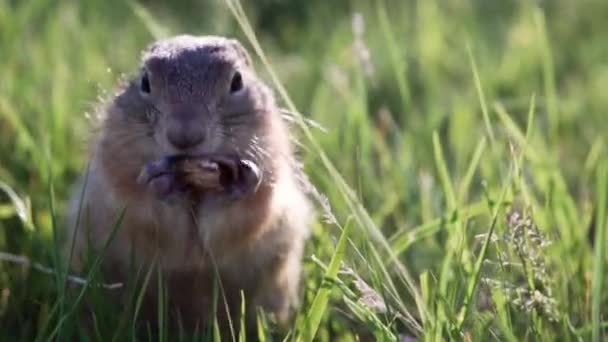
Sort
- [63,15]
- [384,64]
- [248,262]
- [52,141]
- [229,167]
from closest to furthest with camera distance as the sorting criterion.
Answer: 1. [229,167]
2. [248,262]
3. [52,141]
4. [63,15]
5. [384,64]

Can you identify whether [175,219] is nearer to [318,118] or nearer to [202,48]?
[202,48]

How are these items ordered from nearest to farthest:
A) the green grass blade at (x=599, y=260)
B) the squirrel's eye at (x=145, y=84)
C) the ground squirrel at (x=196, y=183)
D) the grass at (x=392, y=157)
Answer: the green grass blade at (x=599, y=260) → the grass at (x=392, y=157) → the ground squirrel at (x=196, y=183) → the squirrel's eye at (x=145, y=84)

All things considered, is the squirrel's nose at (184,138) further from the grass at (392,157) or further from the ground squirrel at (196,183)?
the grass at (392,157)

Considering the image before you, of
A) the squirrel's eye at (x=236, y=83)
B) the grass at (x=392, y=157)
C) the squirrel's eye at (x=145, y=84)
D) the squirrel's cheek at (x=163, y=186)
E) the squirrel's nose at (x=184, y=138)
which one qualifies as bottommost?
the grass at (x=392, y=157)

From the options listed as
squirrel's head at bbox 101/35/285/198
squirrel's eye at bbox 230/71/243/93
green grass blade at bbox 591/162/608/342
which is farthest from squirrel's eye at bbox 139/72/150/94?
green grass blade at bbox 591/162/608/342

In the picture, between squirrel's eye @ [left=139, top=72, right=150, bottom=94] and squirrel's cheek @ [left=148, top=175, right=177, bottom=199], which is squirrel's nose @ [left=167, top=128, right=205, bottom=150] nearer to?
squirrel's cheek @ [left=148, top=175, right=177, bottom=199]

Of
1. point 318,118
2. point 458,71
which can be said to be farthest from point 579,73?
point 318,118

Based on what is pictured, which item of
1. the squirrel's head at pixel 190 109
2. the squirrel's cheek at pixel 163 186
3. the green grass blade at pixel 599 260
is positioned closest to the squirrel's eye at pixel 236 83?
the squirrel's head at pixel 190 109
